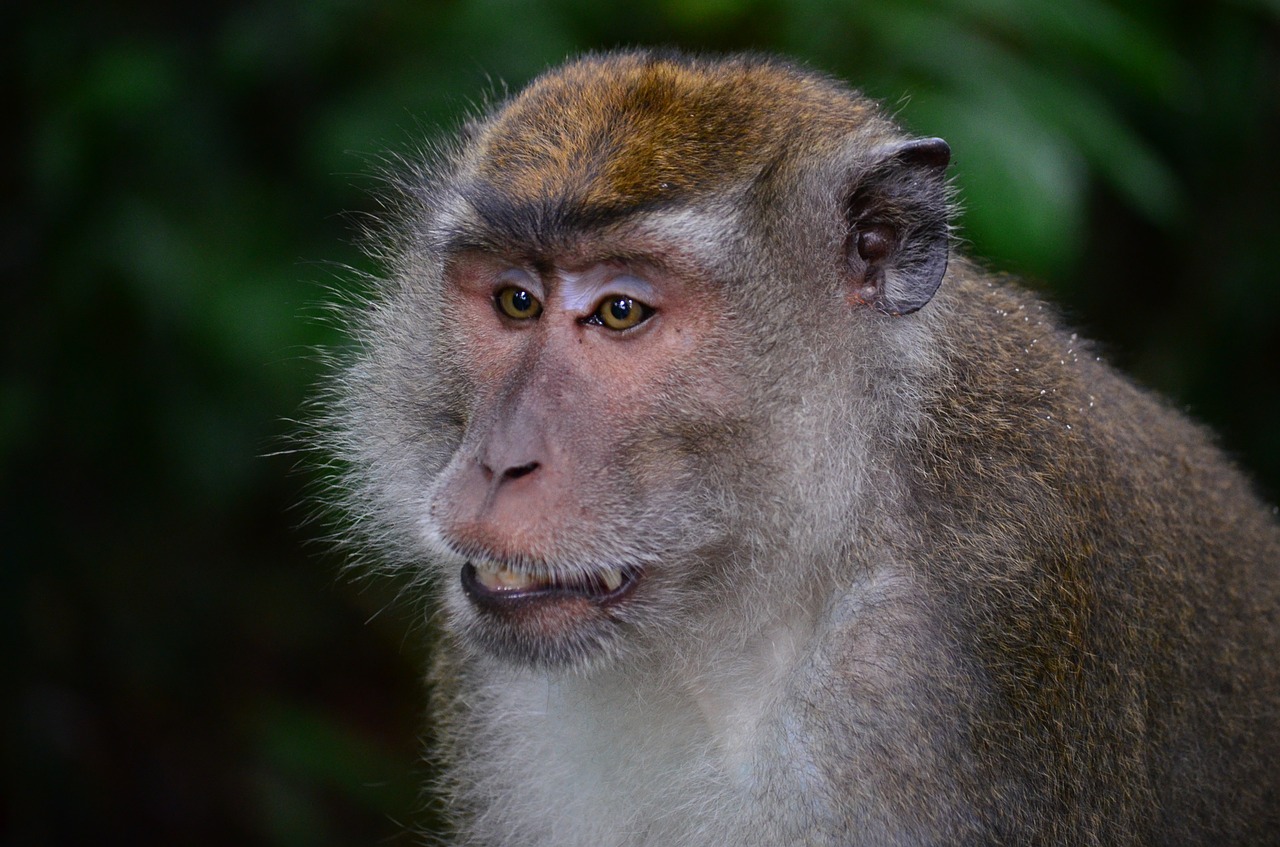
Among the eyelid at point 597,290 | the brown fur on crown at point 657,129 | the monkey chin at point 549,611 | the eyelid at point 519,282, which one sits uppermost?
the brown fur on crown at point 657,129

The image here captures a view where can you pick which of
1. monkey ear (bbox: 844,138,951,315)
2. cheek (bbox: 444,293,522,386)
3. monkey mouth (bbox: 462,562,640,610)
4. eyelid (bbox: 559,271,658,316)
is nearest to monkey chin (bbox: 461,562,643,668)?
monkey mouth (bbox: 462,562,640,610)

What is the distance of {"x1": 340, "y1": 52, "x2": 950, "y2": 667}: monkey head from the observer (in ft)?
8.71

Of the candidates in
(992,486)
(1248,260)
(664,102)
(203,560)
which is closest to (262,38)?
(664,102)

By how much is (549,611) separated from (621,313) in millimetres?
615

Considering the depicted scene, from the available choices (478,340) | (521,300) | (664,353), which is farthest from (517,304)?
(664,353)

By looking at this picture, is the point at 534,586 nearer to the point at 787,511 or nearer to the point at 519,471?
the point at 519,471

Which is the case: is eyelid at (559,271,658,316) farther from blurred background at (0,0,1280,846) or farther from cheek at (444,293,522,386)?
blurred background at (0,0,1280,846)

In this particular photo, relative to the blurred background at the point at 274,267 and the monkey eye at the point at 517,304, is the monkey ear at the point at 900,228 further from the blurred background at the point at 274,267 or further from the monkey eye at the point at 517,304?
the blurred background at the point at 274,267

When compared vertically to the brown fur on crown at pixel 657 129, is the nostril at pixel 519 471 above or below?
below

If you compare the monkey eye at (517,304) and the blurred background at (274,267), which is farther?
the blurred background at (274,267)

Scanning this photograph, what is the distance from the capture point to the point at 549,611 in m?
2.72

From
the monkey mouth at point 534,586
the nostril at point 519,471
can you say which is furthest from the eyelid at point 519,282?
the monkey mouth at point 534,586

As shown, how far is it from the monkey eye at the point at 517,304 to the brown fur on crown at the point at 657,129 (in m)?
0.21

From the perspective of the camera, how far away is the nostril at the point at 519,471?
260cm
